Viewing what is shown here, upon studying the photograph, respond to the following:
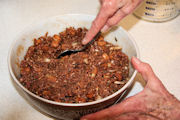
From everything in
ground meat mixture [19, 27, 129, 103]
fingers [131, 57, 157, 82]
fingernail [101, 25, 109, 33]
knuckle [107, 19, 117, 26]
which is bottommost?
ground meat mixture [19, 27, 129, 103]

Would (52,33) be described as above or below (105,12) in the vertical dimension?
below

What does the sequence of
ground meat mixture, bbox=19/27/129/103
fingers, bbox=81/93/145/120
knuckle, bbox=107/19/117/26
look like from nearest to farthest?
fingers, bbox=81/93/145/120 → ground meat mixture, bbox=19/27/129/103 → knuckle, bbox=107/19/117/26

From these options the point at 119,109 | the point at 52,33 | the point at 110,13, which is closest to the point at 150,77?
the point at 119,109

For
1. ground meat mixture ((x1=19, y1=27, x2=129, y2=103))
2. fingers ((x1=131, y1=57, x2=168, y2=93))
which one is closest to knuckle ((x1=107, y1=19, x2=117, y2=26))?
ground meat mixture ((x1=19, y1=27, x2=129, y2=103))

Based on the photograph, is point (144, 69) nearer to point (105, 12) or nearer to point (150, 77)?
point (150, 77)

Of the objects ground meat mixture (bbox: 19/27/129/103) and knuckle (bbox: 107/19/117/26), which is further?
knuckle (bbox: 107/19/117/26)

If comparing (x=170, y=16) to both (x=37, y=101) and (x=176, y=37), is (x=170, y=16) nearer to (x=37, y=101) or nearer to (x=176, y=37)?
(x=176, y=37)

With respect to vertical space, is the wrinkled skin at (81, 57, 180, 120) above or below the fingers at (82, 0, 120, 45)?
below

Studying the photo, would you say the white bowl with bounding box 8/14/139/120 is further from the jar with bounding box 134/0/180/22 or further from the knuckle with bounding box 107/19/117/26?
the jar with bounding box 134/0/180/22
